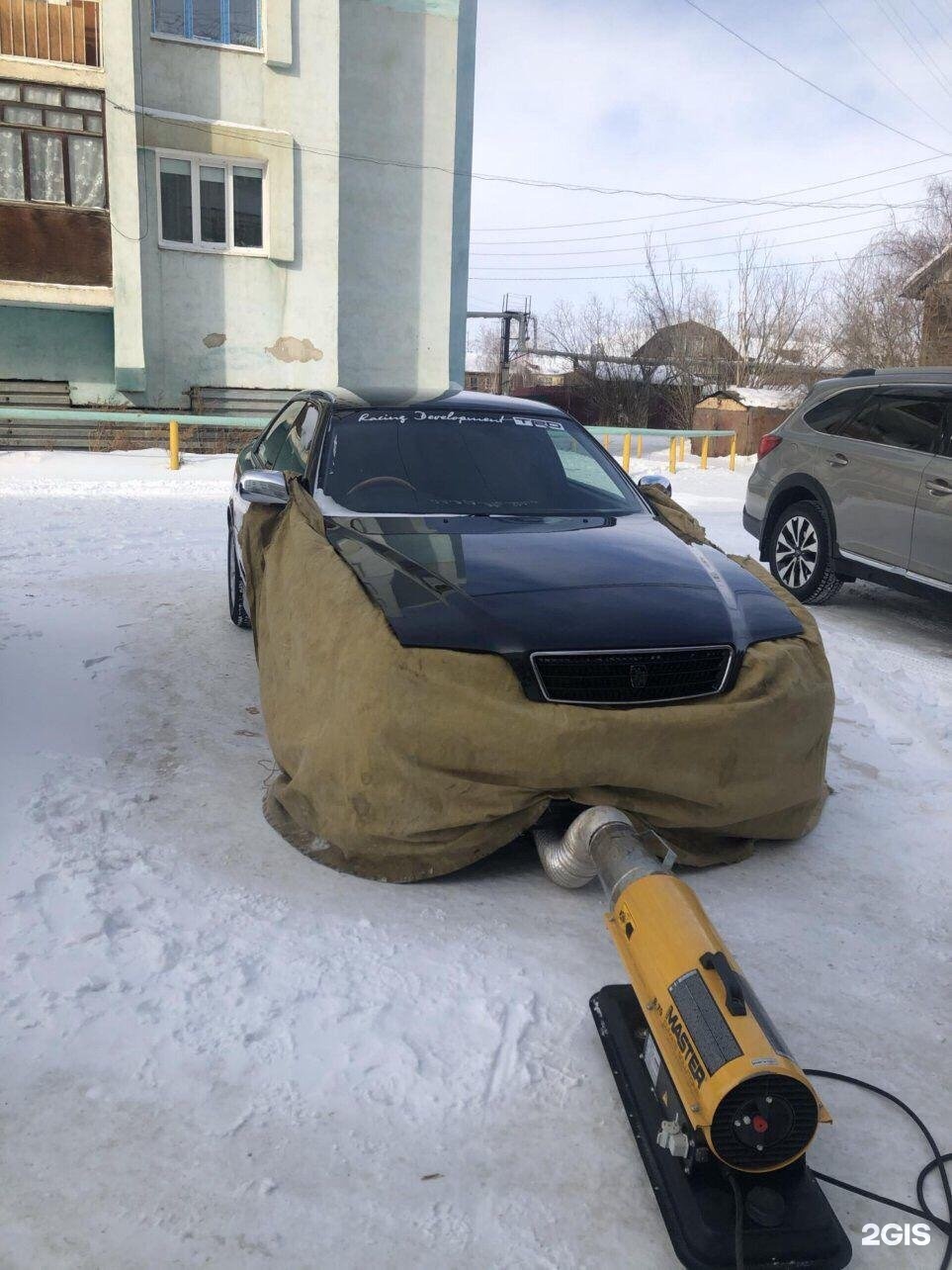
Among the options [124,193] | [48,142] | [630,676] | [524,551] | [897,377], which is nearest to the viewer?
[630,676]

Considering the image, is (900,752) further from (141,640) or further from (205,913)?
(141,640)

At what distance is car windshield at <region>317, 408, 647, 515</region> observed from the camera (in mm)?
4203

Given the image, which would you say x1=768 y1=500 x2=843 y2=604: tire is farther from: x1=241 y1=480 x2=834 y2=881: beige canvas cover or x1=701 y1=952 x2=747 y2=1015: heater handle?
x1=701 y1=952 x2=747 y2=1015: heater handle

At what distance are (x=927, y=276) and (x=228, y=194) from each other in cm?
1949

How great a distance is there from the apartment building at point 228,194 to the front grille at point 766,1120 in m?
17.0

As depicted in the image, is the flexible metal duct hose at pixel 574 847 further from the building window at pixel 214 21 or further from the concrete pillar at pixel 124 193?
the building window at pixel 214 21

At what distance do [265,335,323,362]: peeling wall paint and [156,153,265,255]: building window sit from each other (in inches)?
68.2

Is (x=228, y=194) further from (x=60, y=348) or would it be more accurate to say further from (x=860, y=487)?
(x=860, y=487)

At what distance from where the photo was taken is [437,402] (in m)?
4.92

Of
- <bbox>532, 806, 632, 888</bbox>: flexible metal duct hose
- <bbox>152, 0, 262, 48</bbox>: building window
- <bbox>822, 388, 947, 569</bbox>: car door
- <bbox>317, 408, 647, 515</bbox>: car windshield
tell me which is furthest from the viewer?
<bbox>152, 0, 262, 48</bbox>: building window

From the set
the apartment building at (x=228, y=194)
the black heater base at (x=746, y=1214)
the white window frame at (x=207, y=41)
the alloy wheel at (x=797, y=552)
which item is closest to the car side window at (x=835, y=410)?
the alloy wheel at (x=797, y=552)

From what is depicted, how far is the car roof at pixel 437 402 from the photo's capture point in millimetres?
4820

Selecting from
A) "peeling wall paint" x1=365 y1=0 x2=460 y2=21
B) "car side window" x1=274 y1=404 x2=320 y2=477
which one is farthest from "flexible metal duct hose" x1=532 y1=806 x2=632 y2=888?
"peeling wall paint" x1=365 y1=0 x2=460 y2=21

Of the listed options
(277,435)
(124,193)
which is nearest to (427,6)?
(124,193)
